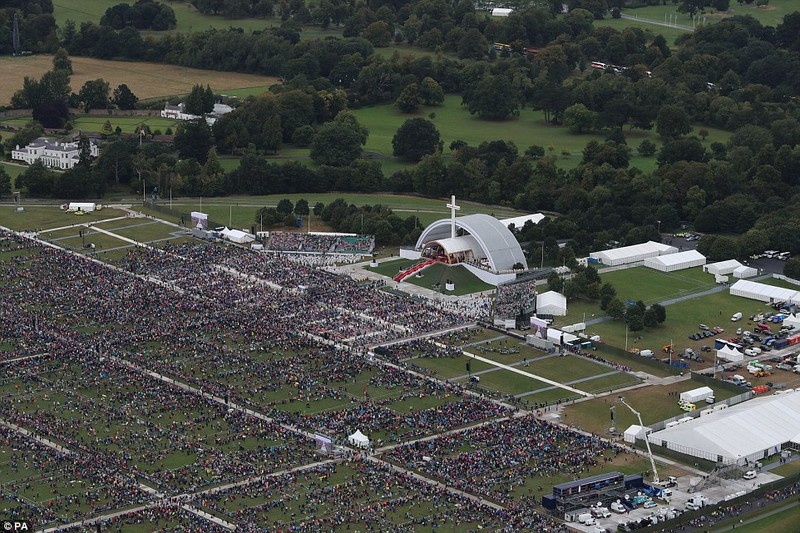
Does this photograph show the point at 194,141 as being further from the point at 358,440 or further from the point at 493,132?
the point at 358,440

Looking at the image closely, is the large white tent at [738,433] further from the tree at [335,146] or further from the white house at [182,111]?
the white house at [182,111]

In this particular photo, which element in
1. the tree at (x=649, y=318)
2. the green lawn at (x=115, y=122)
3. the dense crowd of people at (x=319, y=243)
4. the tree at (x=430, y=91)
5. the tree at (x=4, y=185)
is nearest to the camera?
the tree at (x=649, y=318)

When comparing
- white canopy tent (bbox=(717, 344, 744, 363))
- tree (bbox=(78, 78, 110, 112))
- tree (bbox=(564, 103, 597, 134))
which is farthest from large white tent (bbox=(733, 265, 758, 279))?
tree (bbox=(78, 78, 110, 112))

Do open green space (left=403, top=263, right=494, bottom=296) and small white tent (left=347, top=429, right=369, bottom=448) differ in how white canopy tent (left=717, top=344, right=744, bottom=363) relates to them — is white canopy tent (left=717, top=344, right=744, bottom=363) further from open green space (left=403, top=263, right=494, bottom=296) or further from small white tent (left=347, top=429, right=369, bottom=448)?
small white tent (left=347, top=429, right=369, bottom=448)

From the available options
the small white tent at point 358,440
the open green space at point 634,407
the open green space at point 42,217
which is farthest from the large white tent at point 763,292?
the open green space at point 42,217

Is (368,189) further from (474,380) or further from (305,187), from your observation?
(474,380)

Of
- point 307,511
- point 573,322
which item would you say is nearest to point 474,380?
point 573,322
